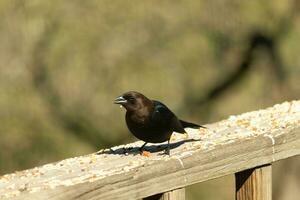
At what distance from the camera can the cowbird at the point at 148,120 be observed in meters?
3.97

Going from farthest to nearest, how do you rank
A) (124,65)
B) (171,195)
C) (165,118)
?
1. (124,65)
2. (165,118)
3. (171,195)

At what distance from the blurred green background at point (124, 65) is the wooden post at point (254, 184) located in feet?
13.5

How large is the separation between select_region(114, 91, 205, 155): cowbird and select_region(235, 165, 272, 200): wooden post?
0.51 m

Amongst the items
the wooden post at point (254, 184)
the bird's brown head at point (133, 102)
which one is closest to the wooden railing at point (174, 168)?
the wooden post at point (254, 184)

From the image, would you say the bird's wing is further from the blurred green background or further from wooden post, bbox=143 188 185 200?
the blurred green background

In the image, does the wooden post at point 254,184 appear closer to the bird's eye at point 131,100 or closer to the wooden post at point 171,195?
the wooden post at point 171,195

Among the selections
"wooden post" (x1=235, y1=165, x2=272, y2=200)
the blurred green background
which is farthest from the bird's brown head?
the blurred green background

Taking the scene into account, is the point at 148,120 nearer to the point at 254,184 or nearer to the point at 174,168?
the point at 254,184

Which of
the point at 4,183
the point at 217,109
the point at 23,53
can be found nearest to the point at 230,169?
the point at 4,183

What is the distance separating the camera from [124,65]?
777 centimetres

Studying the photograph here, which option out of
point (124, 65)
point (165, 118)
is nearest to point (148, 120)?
point (165, 118)

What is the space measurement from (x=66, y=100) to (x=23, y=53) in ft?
1.80

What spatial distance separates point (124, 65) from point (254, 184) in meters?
4.39

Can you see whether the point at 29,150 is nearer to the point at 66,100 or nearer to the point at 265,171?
the point at 66,100
